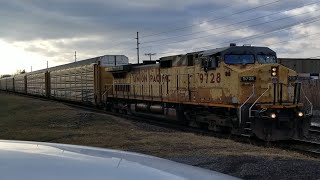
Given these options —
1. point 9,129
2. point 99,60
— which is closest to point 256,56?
point 9,129

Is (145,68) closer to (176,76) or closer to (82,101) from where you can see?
(176,76)

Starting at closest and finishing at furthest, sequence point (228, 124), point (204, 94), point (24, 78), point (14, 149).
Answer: point (14, 149)
point (228, 124)
point (204, 94)
point (24, 78)

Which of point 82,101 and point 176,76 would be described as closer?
point 176,76

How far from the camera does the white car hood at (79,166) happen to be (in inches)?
82.0

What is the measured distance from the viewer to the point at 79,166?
2.27 m

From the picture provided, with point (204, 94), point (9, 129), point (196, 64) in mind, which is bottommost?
point (9, 129)

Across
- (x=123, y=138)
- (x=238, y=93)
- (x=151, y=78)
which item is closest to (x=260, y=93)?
(x=238, y=93)

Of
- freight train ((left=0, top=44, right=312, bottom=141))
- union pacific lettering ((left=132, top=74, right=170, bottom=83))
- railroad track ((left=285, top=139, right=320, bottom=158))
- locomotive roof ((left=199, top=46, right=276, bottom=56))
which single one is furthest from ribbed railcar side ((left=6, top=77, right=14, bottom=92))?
railroad track ((left=285, top=139, right=320, bottom=158))

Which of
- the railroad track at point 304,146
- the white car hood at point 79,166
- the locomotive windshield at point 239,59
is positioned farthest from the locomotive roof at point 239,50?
the white car hood at point 79,166

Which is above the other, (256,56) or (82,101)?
(256,56)

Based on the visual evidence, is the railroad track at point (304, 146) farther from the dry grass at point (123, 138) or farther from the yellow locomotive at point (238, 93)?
the dry grass at point (123, 138)

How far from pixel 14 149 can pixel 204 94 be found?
46.6 feet

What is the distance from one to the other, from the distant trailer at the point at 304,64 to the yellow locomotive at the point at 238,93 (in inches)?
1770

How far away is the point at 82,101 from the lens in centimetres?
3400
